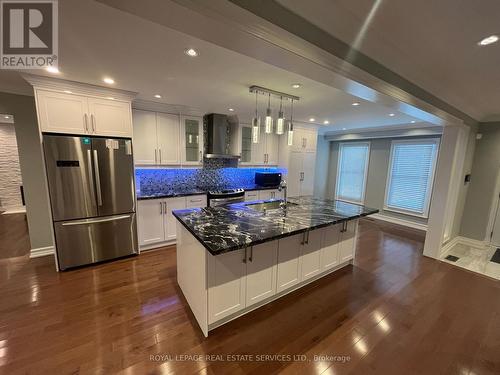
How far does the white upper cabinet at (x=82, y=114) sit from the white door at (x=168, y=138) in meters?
0.68

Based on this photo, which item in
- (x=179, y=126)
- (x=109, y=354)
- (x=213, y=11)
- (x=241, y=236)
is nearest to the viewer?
(x=213, y=11)

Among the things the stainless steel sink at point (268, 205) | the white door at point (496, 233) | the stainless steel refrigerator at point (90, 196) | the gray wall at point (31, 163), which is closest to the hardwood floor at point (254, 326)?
the stainless steel refrigerator at point (90, 196)

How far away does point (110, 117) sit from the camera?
2947mm

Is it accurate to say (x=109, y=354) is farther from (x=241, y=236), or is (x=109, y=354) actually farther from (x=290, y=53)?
(x=290, y=53)

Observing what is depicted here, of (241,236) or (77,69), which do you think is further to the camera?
(77,69)

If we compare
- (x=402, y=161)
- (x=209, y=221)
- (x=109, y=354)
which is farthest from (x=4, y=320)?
(x=402, y=161)

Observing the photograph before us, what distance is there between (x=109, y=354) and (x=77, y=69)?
278 cm

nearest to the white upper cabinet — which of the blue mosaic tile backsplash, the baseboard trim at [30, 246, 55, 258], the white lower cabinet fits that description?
the blue mosaic tile backsplash

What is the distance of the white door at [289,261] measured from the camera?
2230 millimetres

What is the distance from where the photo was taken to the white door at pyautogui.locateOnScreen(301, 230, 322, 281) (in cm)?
246

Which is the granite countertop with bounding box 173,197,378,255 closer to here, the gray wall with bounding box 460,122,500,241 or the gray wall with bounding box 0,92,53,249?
the gray wall with bounding box 0,92,53,249

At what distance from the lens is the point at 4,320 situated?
78.3 inches

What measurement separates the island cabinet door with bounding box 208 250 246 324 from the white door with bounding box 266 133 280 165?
351 cm

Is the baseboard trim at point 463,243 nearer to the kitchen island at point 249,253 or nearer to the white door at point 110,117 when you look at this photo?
the kitchen island at point 249,253
